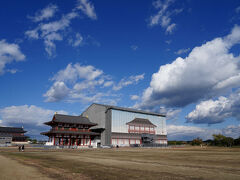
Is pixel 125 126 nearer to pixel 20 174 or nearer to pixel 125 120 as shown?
pixel 125 120

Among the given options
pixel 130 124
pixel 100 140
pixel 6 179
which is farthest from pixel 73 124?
pixel 6 179

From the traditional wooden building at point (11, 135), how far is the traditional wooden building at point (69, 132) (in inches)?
1167

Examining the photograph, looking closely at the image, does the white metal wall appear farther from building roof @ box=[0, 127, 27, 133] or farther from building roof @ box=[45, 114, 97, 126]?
building roof @ box=[0, 127, 27, 133]

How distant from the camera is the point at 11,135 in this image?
94562mm

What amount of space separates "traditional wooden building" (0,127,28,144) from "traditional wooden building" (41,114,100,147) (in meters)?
29.7

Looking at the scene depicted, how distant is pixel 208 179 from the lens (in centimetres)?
1006

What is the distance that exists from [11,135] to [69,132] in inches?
1589

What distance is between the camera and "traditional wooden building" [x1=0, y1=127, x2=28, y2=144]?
9162 cm

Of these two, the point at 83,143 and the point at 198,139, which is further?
the point at 198,139

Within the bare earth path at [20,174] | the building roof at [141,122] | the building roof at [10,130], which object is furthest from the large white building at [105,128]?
the bare earth path at [20,174]

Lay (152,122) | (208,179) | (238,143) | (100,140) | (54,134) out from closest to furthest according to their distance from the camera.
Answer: (208,179), (54,134), (238,143), (100,140), (152,122)

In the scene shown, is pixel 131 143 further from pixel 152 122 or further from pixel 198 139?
pixel 198 139

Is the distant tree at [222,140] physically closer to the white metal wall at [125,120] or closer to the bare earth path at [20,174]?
the white metal wall at [125,120]

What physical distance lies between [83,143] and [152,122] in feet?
116
